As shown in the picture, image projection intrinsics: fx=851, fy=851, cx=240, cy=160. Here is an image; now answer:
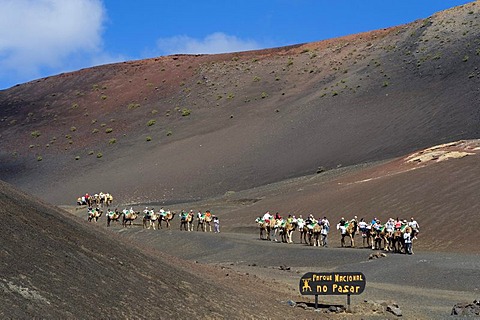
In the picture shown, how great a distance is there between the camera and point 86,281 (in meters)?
14.8

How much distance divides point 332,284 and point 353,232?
19.4m

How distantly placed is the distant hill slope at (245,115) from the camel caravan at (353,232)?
24.3 m

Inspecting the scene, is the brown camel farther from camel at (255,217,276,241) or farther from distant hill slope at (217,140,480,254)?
camel at (255,217,276,241)

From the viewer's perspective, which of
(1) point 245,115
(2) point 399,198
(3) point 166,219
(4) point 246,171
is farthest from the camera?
(1) point 245,115

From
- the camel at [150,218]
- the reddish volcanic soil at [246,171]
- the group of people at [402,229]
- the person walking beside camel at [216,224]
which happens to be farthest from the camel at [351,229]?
the camel at [150,218]

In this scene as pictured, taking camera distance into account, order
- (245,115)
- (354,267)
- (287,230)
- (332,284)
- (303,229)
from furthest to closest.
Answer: (245,115) < (287,230) < (303,229) < (354,267) < (332,284)

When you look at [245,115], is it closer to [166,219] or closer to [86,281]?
[166,219]


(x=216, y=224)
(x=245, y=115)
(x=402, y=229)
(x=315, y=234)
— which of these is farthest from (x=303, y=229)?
(x=245, y=115)

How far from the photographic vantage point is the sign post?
19.6m

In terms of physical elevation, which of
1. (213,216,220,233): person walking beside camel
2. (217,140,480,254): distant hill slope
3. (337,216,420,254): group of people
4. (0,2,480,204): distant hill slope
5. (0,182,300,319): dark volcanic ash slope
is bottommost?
(0,182,300,319): dark volcanic ash slope

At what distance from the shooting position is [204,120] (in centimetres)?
9775

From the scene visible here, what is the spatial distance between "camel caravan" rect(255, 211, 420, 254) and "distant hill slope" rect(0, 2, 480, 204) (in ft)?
79.6

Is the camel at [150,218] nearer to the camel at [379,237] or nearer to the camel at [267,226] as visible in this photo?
the camel at [267,226]

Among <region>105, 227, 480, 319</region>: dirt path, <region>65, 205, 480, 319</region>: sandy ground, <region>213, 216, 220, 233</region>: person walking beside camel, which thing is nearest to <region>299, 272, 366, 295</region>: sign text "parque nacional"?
<region>65, 205, 480, 319</region>: sandy ground
